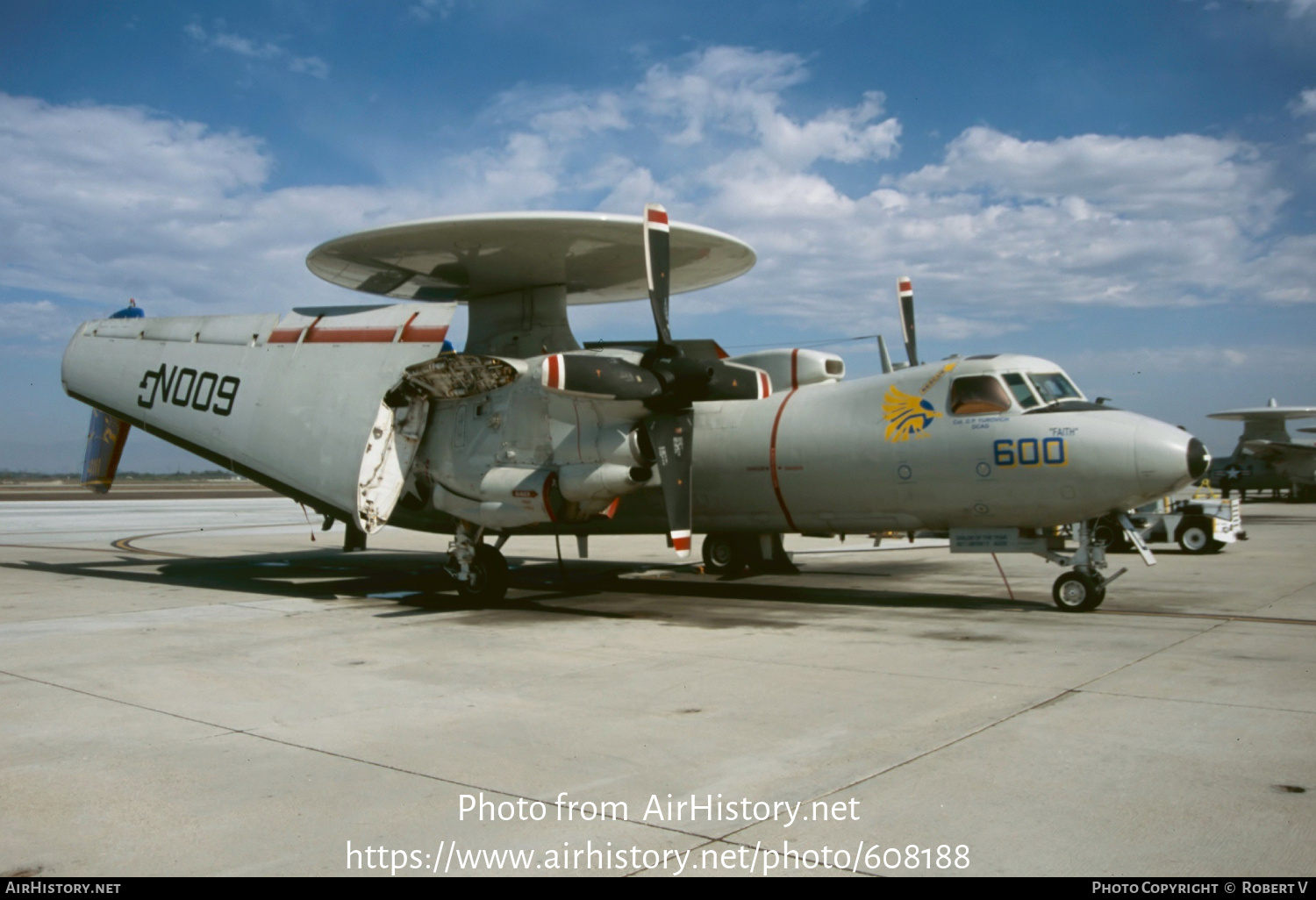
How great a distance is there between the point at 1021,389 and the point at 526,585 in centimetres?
901

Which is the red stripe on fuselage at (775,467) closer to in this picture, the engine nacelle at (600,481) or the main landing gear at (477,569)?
the engine nacelle at (600,481)

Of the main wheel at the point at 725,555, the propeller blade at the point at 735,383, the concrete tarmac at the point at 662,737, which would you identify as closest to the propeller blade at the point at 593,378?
the propeller blade at the point at 735,383

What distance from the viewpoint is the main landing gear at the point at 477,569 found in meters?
14.1

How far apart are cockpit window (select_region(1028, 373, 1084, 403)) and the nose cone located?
1.20 metres

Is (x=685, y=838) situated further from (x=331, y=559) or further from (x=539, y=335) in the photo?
(x=331, y=559)

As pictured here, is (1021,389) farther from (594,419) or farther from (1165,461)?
(594,419)

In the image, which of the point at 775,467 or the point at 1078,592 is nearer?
the point at 1078,592

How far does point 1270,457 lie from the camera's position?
42.3 m

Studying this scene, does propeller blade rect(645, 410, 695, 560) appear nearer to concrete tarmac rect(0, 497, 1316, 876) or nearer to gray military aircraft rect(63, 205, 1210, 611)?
gray military aircraft rect(63, 205, 1210, 611)

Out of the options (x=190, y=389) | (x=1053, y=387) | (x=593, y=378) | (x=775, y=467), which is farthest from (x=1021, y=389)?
(x=190, y=389)

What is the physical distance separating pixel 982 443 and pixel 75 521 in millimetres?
34318

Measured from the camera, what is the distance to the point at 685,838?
4.66 meters

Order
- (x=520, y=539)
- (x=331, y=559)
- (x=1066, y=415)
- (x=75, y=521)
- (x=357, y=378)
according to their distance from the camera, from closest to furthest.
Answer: (x=1066, y=415)
(x=357, y=378)
(x=331, y=559)
(x=520, y=539)
(x=75, y=521)
